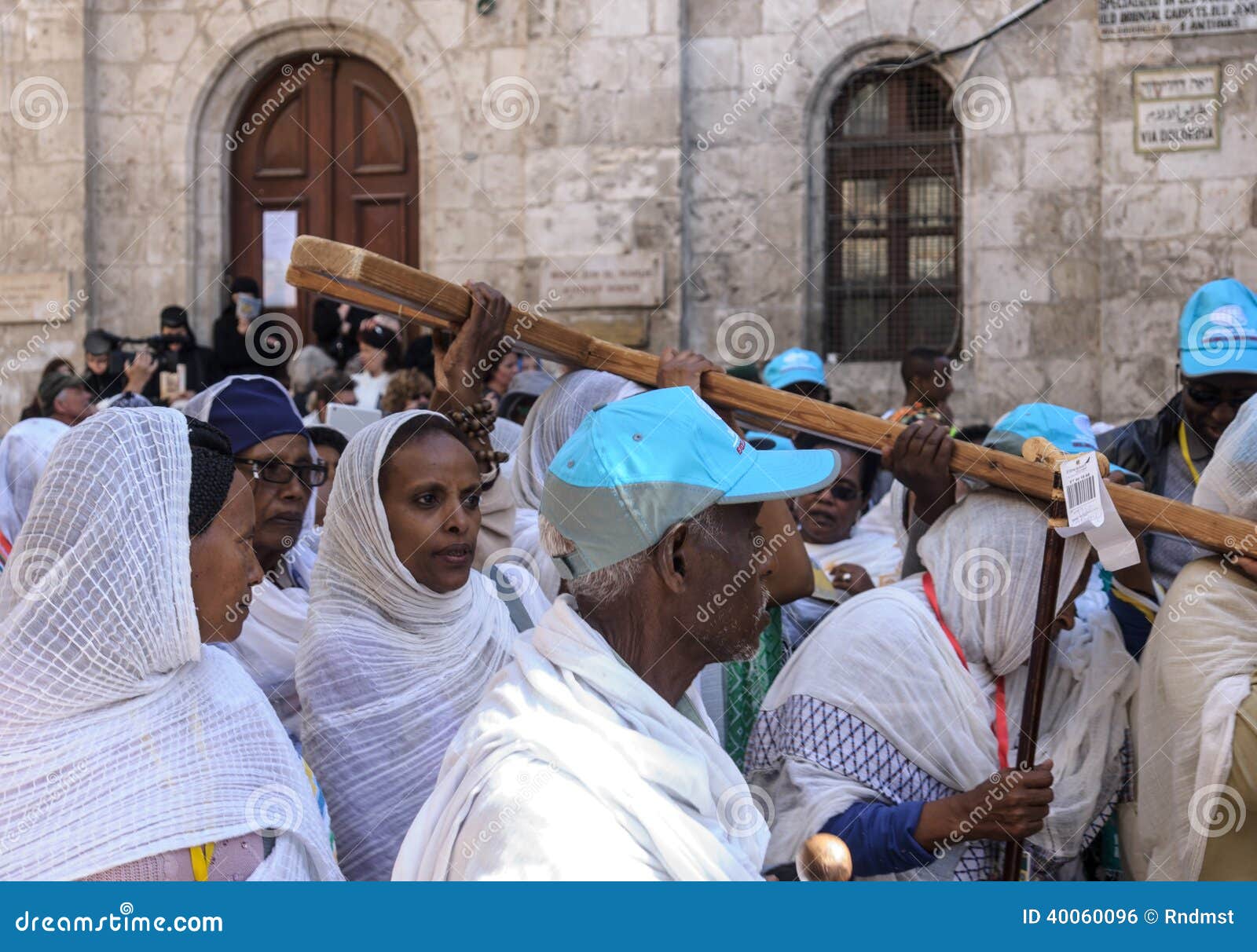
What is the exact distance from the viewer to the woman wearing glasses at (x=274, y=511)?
3814mm

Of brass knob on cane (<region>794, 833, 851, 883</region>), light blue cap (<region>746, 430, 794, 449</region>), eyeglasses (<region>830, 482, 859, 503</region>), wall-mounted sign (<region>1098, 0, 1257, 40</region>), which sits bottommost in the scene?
brass knob on cane (<region>794, 833, 851, 883</region>)

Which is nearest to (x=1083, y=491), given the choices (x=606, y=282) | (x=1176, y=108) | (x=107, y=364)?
(x=606, y=282)

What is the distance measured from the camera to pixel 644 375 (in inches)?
136

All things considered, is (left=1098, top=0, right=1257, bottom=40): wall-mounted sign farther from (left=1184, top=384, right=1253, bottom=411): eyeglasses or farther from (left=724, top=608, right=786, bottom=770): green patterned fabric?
(left=724, top=608, right=786, bottom=770): green patterned fabric

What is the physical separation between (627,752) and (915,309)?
30.1 feet

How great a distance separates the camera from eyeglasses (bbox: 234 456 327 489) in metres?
4.14

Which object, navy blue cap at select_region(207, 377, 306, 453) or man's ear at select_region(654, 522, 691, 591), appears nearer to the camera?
man's ear at select_region(654, 522, 691, 591)

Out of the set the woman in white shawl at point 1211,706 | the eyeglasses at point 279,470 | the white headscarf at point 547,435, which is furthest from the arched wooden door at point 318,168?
the woman in white shawl at point 1211,706

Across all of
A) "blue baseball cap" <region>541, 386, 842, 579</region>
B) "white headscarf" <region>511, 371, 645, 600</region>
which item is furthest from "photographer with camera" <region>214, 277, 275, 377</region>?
"blue baseball cap" <region>541, 386, 842, 579</region>

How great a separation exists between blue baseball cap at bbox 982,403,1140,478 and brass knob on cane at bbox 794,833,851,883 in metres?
1.68

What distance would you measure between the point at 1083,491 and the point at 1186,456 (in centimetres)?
149

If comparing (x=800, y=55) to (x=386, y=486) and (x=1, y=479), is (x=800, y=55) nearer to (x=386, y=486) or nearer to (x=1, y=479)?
(x=1, y=479)

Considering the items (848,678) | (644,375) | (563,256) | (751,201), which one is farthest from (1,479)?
(751,201)

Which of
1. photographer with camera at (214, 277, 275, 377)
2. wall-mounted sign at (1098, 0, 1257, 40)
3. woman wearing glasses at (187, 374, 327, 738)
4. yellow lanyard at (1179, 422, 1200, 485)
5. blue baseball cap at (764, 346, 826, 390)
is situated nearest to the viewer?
woman wearing glasses at (187, 374, 327, 738)
